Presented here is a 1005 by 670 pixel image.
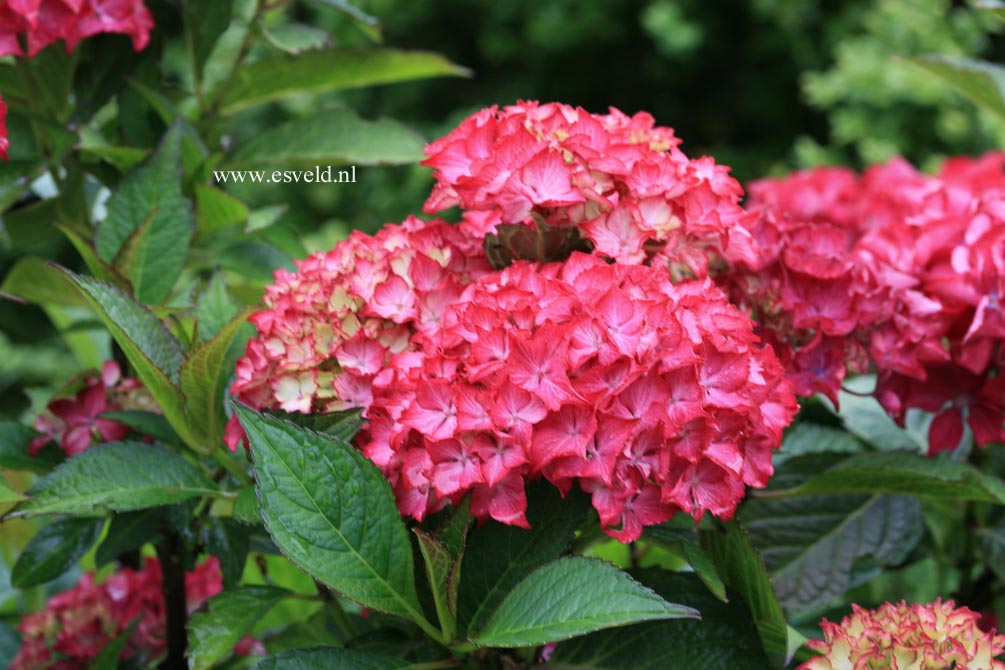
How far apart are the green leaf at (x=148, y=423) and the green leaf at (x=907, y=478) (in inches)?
21.1

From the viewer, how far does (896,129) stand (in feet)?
10.7

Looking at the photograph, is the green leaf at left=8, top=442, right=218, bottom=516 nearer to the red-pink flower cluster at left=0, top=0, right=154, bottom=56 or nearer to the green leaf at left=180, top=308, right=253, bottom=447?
the green leaf at left=180, top=308, right=253, bottom=447

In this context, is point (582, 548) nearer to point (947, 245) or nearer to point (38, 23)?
point (947, 245)

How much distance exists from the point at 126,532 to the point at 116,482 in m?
0.11

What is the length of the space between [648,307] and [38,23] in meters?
0.62

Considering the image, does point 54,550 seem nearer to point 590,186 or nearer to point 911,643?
point 590,186

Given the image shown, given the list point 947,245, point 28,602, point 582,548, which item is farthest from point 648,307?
point 28,602

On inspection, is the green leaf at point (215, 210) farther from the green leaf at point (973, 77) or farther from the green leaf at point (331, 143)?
the green leaf at point (973, 77)

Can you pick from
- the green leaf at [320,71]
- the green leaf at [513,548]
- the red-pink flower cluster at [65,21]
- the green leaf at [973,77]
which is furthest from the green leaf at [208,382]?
the green leaf at [973,77]

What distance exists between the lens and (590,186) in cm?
75

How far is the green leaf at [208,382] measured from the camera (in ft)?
2.57

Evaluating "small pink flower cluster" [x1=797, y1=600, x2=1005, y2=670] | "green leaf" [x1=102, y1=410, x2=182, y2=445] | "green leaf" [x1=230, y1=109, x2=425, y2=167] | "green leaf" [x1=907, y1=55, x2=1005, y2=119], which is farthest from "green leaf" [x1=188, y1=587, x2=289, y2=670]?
"green leaf" [x1=907, y1=55, x2=1005, y2=119]

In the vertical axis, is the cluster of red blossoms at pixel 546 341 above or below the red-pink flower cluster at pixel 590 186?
below

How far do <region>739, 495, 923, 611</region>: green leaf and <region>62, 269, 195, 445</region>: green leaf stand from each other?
0.53m
